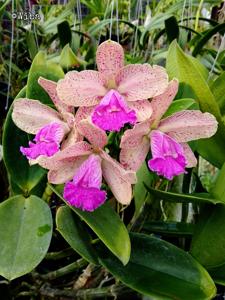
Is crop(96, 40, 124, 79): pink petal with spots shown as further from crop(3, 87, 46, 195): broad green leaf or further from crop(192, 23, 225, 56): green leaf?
crop(192, 23, 225, 56): green leaf

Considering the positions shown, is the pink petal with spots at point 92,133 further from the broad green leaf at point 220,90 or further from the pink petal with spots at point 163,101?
the broad green leaf at point 220,90

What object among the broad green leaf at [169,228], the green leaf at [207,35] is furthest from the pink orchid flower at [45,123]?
the green leaf at [207,35]

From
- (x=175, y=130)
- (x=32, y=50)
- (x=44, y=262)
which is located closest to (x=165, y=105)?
(x=175, y=130)

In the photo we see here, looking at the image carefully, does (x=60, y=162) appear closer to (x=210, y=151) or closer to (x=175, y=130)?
(x=175, y=130)

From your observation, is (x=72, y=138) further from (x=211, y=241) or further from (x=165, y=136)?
(x=211, y=241)

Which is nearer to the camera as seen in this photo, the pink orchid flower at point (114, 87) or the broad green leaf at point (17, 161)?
the pink orchid flower at point (114, 87)

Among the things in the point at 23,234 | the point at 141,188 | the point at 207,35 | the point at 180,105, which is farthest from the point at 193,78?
the point at 207,35
